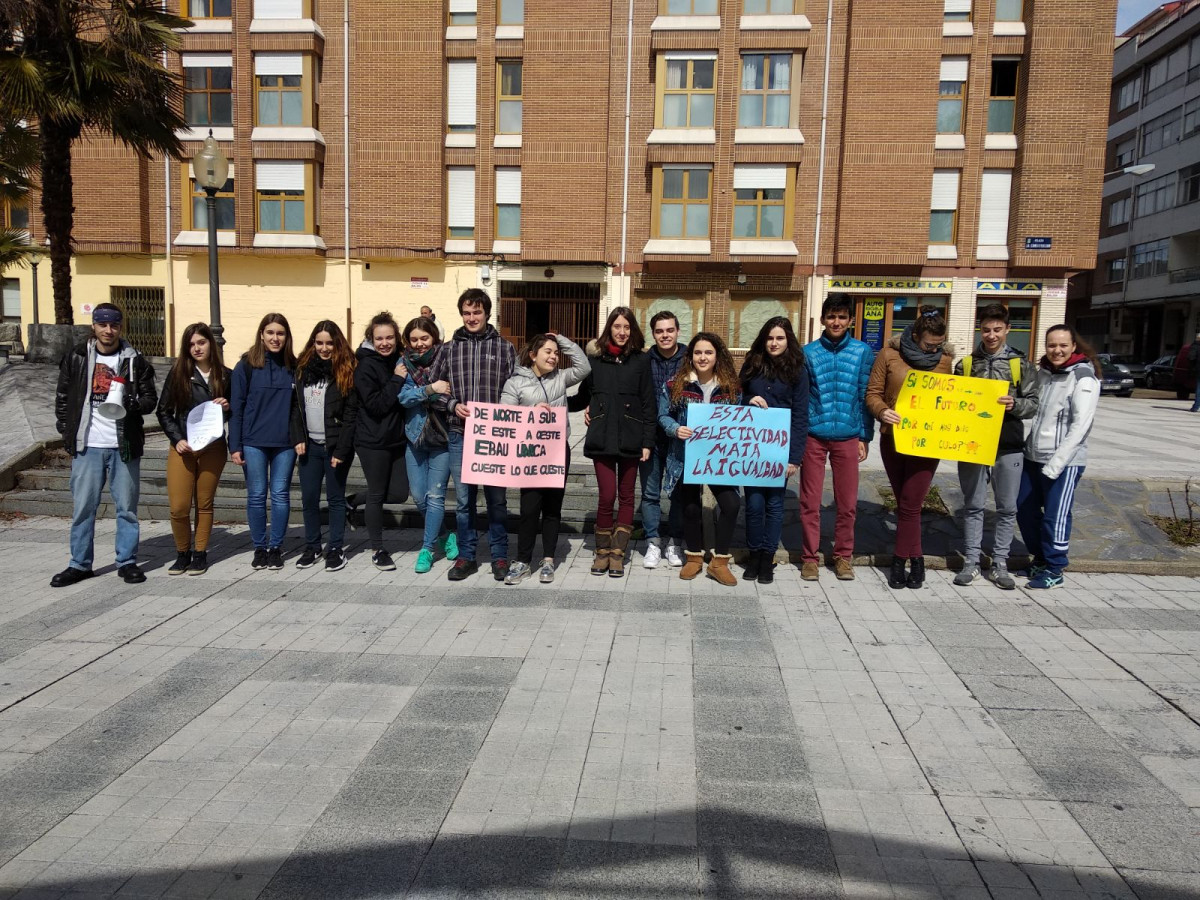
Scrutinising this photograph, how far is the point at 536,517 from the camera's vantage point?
680 cm

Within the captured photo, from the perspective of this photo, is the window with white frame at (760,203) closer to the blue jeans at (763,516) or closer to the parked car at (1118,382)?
the parked car at (1118,382)

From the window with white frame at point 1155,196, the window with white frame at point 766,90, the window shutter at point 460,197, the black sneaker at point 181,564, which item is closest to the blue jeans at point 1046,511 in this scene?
the black sneaker at point 181,564

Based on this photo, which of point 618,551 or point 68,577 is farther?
point 618,551

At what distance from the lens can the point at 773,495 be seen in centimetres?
677

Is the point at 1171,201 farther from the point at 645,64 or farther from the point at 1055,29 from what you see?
the point at 645,64

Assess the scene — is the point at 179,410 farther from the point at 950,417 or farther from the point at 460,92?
the point at 460,92

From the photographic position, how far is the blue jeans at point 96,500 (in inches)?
251

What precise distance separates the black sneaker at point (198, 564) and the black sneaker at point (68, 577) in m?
0.73

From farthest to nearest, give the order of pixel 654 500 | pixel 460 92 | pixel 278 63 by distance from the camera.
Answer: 1. pixel 460 92
2. pixel 278 63
3. pixel 654 500

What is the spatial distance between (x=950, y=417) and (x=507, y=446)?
136 inches

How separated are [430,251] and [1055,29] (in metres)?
19.7

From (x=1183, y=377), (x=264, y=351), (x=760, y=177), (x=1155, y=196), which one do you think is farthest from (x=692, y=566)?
(x=1155, y=196)

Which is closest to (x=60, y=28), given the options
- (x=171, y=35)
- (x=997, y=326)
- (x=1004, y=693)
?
(x=171, y=35)

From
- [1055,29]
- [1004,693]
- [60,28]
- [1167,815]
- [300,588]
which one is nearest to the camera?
[1167,815]
